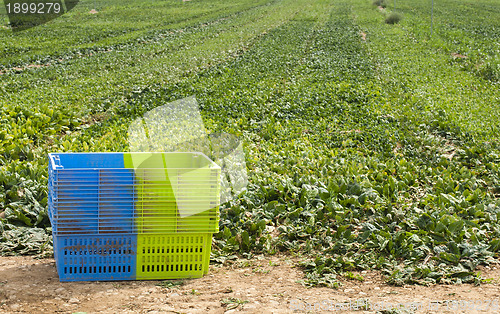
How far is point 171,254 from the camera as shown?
13.5ft

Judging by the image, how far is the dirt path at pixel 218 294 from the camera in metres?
3.52

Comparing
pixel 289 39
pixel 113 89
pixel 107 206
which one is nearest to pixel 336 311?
pixel 107 206

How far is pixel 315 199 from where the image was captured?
5688 mm

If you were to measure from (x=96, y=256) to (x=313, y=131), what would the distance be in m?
6.23

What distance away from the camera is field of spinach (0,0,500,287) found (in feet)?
16.0

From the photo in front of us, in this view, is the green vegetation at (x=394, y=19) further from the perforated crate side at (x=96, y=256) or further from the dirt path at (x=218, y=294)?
the perforated crate side at (x=96, y=256)

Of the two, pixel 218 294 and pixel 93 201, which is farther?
pixel 93 201

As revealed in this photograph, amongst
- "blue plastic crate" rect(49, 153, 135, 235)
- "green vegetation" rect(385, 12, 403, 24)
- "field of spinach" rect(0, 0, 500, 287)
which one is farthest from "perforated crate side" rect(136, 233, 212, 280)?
"green vegetation" rect(385, 12, 403, 24)

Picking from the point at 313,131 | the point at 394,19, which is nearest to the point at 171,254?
the point at 313,131

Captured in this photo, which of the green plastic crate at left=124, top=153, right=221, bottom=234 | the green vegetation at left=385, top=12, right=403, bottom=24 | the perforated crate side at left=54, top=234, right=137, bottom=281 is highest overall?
the green vegetation at left=385, top=12, right=403, bottom=24

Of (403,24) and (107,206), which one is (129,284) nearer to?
(107,206)

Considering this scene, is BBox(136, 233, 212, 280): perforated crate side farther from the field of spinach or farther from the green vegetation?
the green vegetation

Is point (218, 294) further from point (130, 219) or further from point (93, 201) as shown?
point (93, 201)

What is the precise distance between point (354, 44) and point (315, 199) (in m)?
18.0
